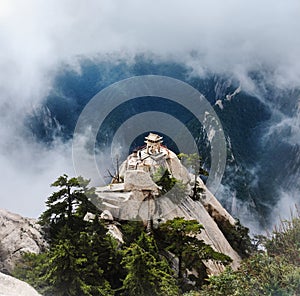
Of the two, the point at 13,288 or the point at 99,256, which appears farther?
the point at 99,256

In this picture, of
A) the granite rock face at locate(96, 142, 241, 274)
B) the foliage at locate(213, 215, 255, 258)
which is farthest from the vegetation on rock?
the foliage at locate(213, 215, 255, 258)

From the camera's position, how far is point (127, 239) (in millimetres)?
19609

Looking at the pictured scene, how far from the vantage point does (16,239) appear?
18.0 m

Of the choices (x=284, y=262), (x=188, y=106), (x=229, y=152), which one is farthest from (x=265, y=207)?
(x=284, y=262)

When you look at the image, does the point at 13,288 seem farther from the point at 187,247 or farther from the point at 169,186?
the point at 169,186

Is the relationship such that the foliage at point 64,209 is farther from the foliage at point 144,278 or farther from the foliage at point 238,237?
the foliage at point 238,237

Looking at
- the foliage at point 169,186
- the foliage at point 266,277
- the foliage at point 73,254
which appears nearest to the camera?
the foliage at point 266,277

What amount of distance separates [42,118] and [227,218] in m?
37.8

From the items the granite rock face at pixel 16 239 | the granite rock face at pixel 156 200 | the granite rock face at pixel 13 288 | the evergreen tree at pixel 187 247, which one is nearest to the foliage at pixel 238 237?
the granite rock face at pixel 156 200

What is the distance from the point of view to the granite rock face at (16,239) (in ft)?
56.2

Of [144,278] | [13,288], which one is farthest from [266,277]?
[13,288]

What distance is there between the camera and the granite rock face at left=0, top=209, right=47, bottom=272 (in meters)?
17.1

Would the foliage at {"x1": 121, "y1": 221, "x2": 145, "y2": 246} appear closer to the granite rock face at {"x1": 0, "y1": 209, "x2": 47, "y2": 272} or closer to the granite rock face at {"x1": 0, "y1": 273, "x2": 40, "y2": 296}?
the granite rock face at {"x1": 0, "y1": 209, "x2": 47, "y2": 272}

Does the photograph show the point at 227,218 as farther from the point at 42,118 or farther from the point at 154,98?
the point at 42,118
